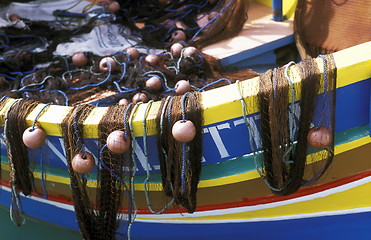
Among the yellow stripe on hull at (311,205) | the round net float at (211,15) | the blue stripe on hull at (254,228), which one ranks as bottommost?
the blue stripe on hull at (254,228)

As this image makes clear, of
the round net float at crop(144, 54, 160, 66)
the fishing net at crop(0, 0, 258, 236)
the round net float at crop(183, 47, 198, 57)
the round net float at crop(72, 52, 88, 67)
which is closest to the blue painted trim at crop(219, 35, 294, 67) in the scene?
the fishing net at crop(0, 0, 258, 236)

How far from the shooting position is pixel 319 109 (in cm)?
162

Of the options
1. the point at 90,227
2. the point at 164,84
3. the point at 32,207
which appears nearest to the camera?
the point at 90,227

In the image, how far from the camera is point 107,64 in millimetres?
2449

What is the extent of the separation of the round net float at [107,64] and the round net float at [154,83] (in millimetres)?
327

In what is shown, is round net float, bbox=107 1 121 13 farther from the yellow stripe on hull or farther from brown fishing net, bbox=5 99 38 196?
the yellow stripe on hull

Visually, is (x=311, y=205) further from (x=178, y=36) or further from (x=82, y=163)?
(x=178, y=36)

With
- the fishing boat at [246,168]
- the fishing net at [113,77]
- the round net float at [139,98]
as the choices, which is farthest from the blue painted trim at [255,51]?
the fishing boat at [246,168]

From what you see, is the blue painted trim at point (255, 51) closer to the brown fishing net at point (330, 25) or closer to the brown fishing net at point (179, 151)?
the brown fishing net at point (330, 25)

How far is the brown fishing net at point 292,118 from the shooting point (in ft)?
5.15

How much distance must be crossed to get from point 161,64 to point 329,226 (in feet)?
4.03

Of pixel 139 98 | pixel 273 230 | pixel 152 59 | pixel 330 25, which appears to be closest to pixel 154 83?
pixel 139 98

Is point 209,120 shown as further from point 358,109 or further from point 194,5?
point 194,5

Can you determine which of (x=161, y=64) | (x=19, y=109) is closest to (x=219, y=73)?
(x=161, y=64)
